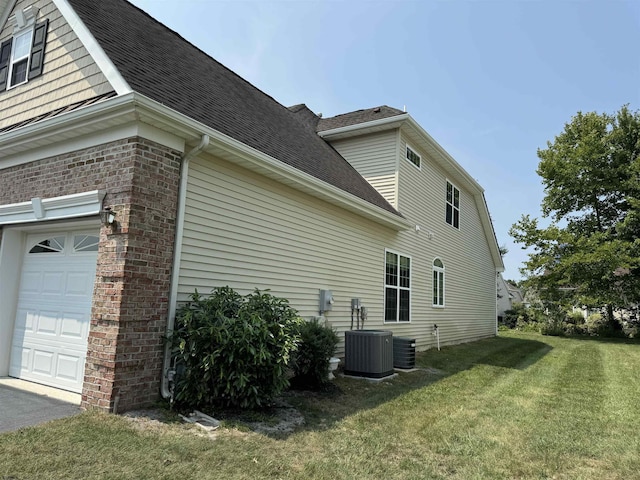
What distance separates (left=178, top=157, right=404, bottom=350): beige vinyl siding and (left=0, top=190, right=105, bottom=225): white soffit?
1152 mm

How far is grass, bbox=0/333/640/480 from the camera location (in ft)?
11.7

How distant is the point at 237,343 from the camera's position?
Result: 4.84m

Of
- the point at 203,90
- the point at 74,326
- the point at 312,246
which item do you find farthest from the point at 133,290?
the point at 203,90

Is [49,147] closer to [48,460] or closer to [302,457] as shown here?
[48,460]

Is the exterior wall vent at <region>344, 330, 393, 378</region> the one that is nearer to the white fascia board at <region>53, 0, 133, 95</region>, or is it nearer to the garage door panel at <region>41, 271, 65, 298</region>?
the garage door panel at <region>41, 271, 65, 298</region>

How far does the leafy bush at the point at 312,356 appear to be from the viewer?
6.62 metres

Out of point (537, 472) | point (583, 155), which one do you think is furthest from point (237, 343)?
point (583, 155)

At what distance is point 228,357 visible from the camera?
486 centimetres

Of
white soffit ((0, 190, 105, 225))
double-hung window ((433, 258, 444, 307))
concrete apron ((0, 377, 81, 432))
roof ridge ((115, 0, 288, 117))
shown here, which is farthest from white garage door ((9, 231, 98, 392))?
double-hung window ((433, 258, 444, 307))

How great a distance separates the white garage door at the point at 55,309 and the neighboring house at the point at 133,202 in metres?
→ 0.03

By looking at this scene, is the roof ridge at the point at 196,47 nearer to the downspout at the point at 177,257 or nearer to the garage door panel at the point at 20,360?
the downspout at the point at 177,257

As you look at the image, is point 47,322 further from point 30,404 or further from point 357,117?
point 357,117

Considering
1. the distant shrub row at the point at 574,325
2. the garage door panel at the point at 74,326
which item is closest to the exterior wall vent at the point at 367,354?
the garage door panel at the point at 74,326

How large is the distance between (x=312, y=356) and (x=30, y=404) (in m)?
3.67
